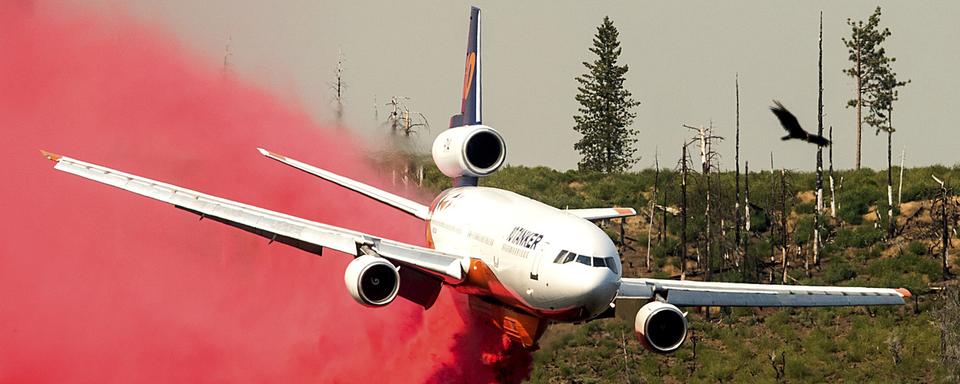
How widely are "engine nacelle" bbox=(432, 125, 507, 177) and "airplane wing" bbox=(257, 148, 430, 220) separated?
187 cm

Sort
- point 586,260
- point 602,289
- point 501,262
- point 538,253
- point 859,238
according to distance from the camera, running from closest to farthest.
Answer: point 602,289, point 586,260, point 538,253, point 501,262, point 859,238

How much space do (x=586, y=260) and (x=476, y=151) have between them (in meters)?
13.1

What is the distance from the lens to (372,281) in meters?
36.8

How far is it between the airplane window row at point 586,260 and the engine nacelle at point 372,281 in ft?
18.0

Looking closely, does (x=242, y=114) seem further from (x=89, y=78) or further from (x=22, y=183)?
(x=22, y=183)

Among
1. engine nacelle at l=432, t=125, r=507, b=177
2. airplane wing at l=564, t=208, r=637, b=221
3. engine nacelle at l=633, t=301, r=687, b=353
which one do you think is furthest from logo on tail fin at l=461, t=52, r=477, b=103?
engine nacelle at l=633, t=301, r=687, b=353

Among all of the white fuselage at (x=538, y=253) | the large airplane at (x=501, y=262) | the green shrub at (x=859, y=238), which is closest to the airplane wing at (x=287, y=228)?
the large airplane at (x=501, y=262)

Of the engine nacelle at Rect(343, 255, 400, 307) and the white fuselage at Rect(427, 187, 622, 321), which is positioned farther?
the engine nacelle at Rect(343, 255, 400, 307)

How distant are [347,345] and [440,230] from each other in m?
4.99

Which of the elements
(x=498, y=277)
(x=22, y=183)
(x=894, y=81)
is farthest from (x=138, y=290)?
(x=894, y=81)

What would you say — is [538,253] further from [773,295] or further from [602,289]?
[773,295]

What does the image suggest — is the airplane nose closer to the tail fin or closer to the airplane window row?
the airplane window row

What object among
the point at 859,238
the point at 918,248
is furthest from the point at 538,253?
the point at 859,238

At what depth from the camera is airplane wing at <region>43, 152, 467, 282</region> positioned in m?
38.7
